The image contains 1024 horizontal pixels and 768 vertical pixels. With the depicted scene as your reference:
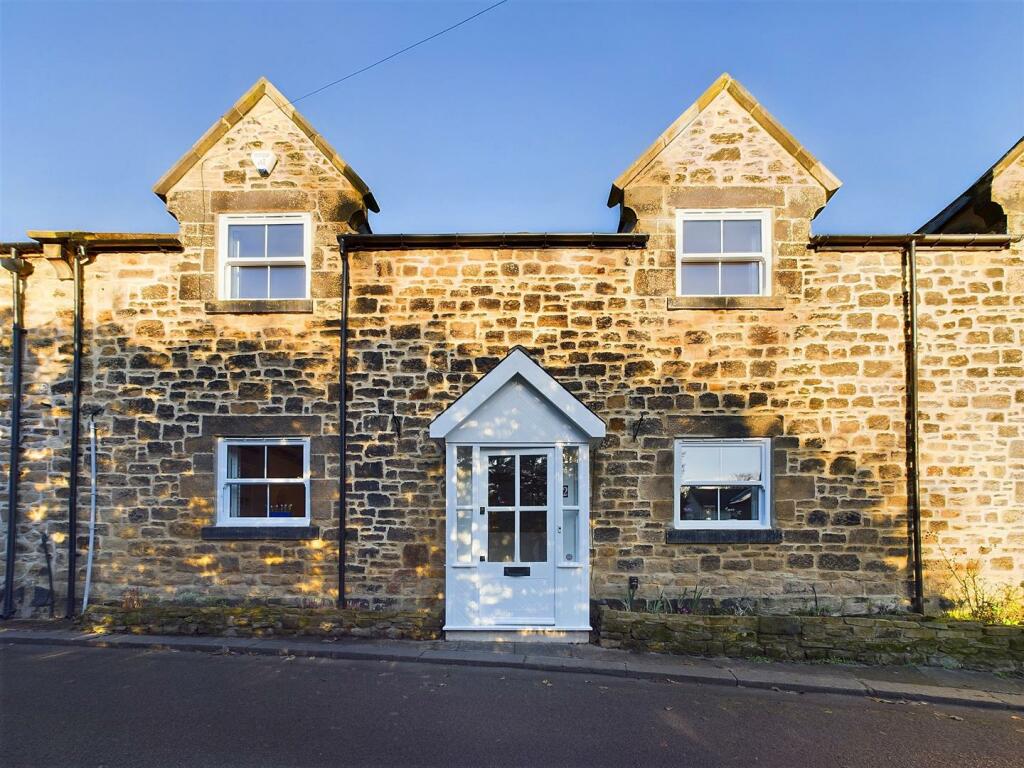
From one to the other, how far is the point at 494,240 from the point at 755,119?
407cm

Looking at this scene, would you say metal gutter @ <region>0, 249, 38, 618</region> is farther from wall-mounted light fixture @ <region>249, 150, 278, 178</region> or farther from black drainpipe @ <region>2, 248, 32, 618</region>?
wall-mounted light fixture @ <region>249, 150, 278, 178</region>

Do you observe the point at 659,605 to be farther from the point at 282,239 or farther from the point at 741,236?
the point at 282,239

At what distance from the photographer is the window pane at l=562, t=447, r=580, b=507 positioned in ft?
27.7

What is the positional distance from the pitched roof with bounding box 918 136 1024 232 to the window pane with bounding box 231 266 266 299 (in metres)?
10.2

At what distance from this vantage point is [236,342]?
888cm

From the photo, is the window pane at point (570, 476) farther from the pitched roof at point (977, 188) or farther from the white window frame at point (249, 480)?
the pitched roof at point (977, 188)

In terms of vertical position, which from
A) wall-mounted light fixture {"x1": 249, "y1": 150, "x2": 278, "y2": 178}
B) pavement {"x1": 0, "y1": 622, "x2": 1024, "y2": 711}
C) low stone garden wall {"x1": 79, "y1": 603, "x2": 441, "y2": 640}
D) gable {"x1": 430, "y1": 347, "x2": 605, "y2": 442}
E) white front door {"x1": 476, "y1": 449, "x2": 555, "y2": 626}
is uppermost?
wall-mounted light fixture {"x1": 249, "y1": 150, "x2": 278, "y2": 178}

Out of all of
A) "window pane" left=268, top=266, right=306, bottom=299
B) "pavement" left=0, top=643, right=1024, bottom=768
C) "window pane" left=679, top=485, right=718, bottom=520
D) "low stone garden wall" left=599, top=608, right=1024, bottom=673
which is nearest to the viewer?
"pavement" left=0, top=643, right=1024, bottom=768

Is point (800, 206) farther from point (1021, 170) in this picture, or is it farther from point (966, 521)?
point (966, 521)

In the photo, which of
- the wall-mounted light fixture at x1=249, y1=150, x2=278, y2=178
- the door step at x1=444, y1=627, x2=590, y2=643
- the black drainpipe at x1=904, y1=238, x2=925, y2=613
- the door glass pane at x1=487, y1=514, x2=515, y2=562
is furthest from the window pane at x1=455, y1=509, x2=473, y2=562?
the black drainpipe at x1=904, y1=238, x2=925, y2=613

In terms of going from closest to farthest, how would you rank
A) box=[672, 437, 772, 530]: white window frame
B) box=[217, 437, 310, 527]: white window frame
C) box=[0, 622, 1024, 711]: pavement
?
1. box=[0, 622, 1024, 711]: pavement
2. box=[672, 437, 772, 530]: white window frame
3. box=[217, 437, 310, 527]: white window frame

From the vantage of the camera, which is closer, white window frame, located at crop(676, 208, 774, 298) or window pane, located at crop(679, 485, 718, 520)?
window pane, located at crop(679, 485, 718, 520)

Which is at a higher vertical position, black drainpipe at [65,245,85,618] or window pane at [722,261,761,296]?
window pane at [722,261,761,296]

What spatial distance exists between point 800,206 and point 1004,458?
171 inches
